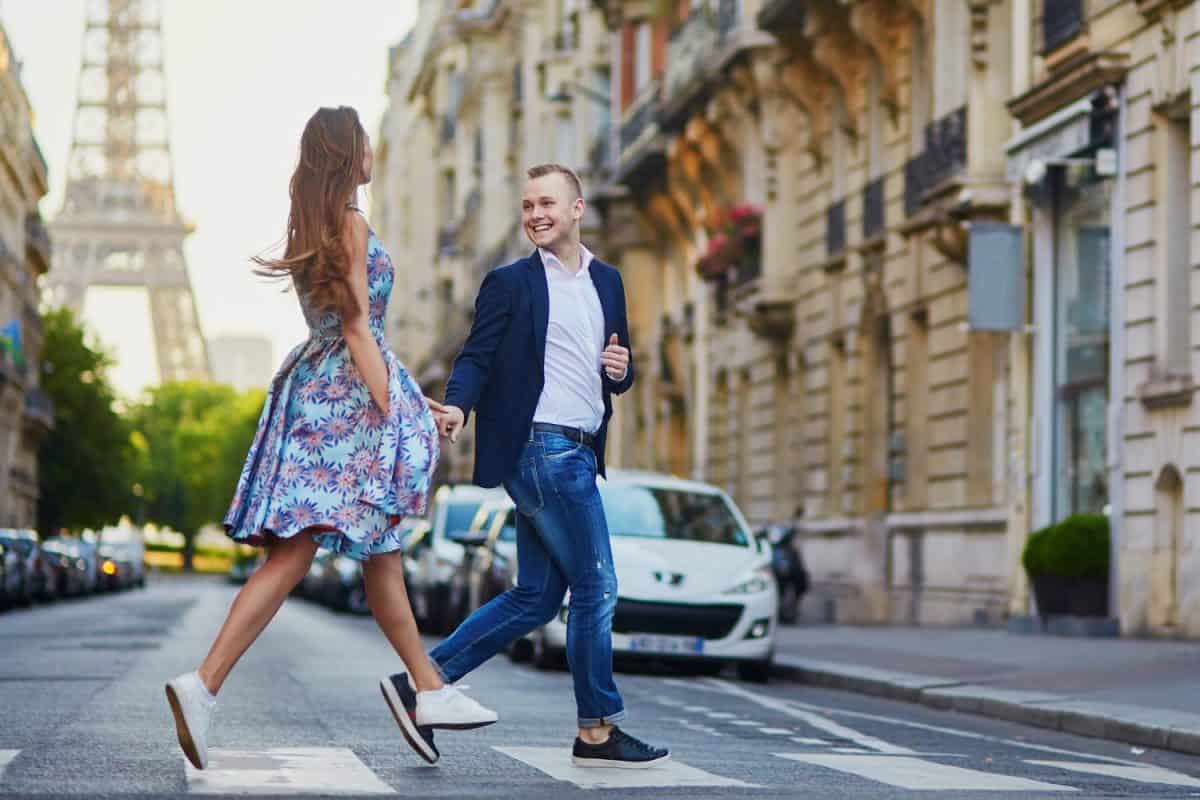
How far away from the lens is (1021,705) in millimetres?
14070

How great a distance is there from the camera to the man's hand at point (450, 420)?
8.43 m

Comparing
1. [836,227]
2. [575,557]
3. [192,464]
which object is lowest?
[575,557]

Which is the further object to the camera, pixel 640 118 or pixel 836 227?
pixel 640 118

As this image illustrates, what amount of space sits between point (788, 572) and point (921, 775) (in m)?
23.2

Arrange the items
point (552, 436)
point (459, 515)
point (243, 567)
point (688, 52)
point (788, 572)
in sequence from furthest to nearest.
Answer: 1. point (243, 567)
2. point (688, 52)
3. point (788, 572)
4. point (459, 515)
5. point (552, 436)

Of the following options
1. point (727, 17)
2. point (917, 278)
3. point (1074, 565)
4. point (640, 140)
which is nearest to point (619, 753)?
point (1074, 565)

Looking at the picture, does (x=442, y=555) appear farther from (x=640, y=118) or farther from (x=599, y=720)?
(x=640, y=118)

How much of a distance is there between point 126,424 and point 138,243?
63365 millimetres

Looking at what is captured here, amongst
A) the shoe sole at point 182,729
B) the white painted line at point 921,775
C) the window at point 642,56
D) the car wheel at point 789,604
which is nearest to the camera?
the shoe sole at point 182,729

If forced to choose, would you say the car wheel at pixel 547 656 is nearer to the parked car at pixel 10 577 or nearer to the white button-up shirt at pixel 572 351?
the white button-up shirt at pixel 572 351

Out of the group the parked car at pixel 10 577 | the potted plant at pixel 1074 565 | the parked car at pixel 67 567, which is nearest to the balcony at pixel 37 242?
the parked car at pixel 67 567

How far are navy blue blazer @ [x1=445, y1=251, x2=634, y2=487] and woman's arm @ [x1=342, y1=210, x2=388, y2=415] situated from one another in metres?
0.38

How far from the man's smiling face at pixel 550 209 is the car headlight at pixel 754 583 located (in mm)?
9486

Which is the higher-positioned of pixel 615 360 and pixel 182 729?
pixel 615 360
